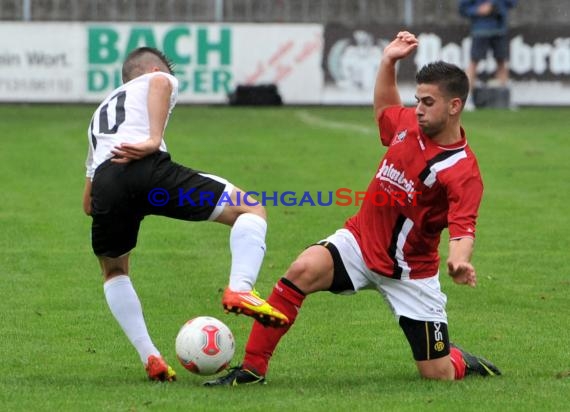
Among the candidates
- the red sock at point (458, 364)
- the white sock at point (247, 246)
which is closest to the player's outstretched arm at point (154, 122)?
the white sock at point (247, 246)

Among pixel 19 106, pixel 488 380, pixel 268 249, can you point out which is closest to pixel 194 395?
pixel 488 380

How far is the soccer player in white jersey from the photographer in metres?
7.17

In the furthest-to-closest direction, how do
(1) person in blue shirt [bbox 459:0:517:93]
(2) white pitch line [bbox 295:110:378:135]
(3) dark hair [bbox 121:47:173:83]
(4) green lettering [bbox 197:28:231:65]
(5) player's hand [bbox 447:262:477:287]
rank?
(4) green lettering [bbox 197:28:231:65]
(1) person in blue shirt [bbox 459:0:517:93]
(2) white pitch line [bbox 295:110:378:135]
(3) dark hair [bbox 121:47:173:83]
(5) player's hand [bbox 447:262:477:287]

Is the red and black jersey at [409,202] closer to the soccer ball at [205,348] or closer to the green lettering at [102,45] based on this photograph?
the soccer ball at [205,348]

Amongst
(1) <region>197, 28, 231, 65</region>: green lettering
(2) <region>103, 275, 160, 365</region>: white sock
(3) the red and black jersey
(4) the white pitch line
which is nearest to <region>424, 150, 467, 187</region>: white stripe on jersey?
(3) the red and black jersey

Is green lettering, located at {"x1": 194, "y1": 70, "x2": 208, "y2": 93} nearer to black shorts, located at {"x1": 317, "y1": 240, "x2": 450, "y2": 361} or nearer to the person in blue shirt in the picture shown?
the person in blue shirt

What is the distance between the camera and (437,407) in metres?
6.77

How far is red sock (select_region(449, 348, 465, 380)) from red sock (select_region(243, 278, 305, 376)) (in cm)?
94

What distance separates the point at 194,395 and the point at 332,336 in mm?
2070

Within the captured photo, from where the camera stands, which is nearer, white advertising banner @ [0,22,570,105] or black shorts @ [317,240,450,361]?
black shorts @ [317,240,450,361]

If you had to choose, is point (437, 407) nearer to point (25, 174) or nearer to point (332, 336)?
point (332, 336)

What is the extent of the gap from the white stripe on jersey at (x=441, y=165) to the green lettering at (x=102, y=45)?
1753cm

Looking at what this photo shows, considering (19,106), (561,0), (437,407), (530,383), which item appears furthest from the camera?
(561,0)

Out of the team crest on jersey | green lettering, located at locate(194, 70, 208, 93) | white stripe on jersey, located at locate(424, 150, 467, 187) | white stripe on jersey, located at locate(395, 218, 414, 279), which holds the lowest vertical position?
green lettering, located at locate(194, 70, 208, 93)
